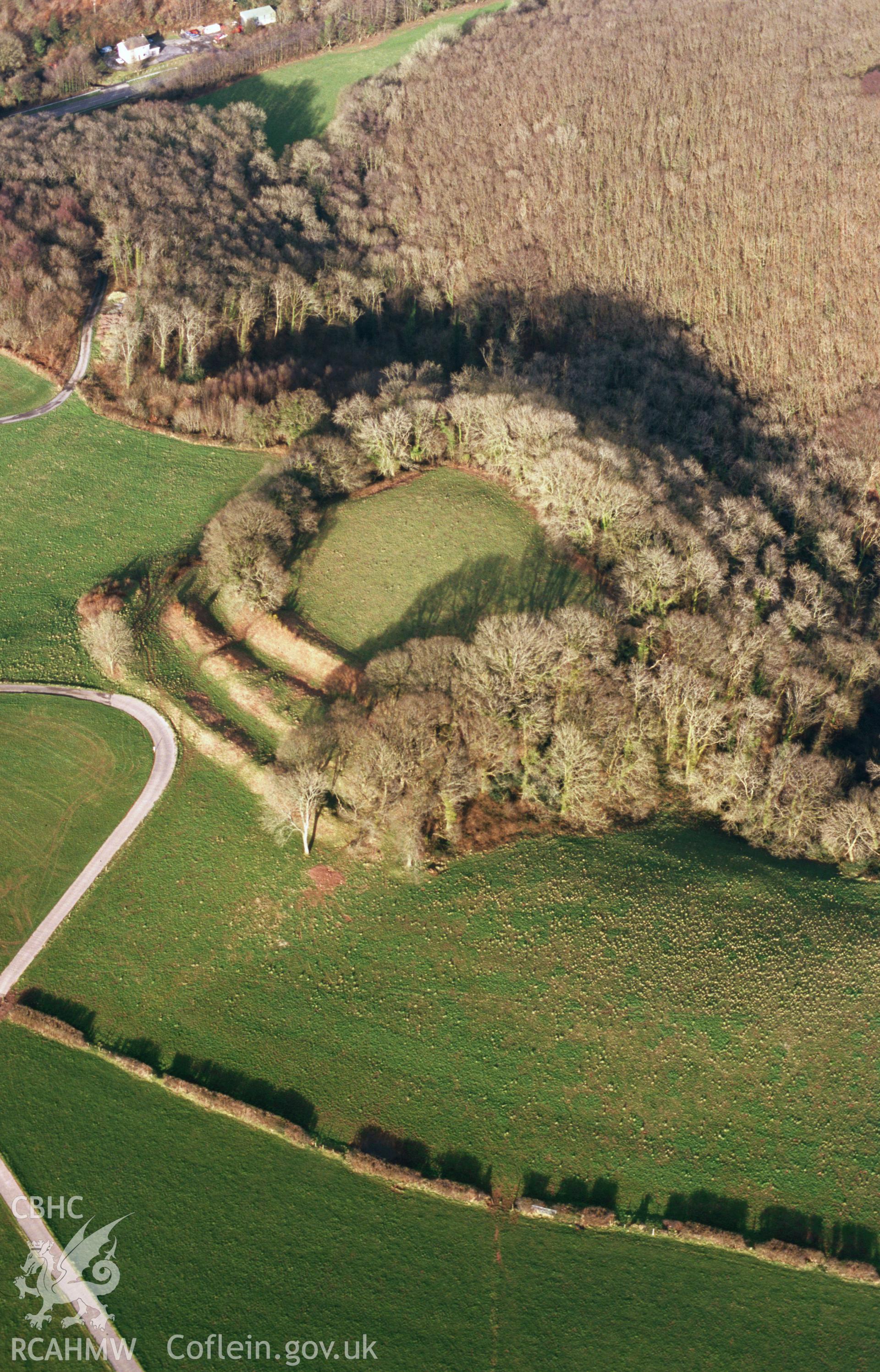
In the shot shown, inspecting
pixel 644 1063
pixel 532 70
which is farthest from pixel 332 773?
pixel 532 70

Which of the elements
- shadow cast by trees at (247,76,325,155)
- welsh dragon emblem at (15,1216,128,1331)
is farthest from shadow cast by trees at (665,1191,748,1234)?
shadow cast by trees at (247,76,325,155)

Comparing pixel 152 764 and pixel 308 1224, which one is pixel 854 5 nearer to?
pixel 152 764

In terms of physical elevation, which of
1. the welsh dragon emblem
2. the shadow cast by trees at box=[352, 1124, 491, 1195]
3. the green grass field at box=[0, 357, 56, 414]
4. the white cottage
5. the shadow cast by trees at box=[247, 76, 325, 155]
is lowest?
the shadow cast by trees at box=[352, 1124, 491, 1195]

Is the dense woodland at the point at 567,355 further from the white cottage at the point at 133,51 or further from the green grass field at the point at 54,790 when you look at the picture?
the white cottage at the point at 133,51

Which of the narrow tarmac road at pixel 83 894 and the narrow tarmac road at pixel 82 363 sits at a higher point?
the narrow tarmac road at pixel 82 363

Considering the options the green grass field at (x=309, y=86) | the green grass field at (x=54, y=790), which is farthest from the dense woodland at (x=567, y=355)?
the green grass field at (x=54, y=790)

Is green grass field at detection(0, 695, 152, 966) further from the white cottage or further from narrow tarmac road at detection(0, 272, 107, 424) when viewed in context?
the white cottage
